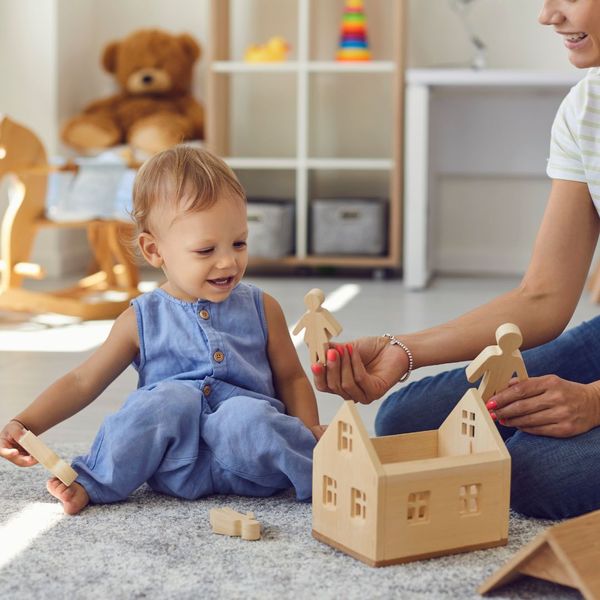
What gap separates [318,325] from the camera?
1.23 metres

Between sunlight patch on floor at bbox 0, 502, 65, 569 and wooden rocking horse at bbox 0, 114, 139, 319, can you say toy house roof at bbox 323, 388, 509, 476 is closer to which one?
sunlight patch on floor at bbox 0, 502, 65, 569

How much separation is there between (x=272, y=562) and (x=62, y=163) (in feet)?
7.08

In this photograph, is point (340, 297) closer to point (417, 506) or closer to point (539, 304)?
point (539, 304)

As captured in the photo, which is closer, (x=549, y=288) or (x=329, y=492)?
(x=329, y=492)

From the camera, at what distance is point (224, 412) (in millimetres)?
1359

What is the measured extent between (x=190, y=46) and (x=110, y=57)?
285 mm

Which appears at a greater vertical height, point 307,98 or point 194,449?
point 307,98

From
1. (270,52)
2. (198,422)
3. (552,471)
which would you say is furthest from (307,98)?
(552,471)

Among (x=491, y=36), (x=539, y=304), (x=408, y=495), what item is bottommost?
(x=408, y=495)

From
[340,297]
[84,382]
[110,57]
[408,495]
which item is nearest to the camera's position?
[408,495]

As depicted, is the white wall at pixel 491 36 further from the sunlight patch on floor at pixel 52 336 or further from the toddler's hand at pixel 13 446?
the toddler's hand at pixel 13 446

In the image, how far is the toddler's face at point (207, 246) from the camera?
4.54 ft

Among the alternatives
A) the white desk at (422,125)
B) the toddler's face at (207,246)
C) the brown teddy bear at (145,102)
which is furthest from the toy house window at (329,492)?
the brown teddy bear at (145,102)

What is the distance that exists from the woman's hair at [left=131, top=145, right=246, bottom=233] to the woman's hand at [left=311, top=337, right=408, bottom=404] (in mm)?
273
